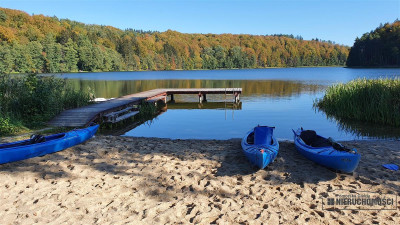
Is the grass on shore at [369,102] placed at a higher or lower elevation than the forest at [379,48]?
lower

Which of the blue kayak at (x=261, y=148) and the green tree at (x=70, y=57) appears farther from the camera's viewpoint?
the green tree at (x=70, y=57)

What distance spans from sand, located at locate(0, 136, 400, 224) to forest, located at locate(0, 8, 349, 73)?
2234 inches

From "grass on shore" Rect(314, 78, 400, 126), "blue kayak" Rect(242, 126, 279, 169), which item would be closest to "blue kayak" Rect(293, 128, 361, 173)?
"blue kayak" Rect(242, 126, 279, 169)

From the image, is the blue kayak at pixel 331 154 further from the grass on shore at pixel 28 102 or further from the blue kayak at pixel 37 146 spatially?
the grass on shore at pixel 28 102

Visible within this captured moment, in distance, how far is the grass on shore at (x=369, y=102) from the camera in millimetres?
13150

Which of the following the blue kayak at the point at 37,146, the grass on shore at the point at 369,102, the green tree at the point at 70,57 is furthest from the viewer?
the green tree at the point at 70,57

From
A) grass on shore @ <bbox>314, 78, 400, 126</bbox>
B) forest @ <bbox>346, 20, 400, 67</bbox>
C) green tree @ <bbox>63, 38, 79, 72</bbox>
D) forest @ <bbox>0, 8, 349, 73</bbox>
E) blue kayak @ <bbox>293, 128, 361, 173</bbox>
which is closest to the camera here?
blue kayak @ <bbox>293, 128, 361, 173</bbox>

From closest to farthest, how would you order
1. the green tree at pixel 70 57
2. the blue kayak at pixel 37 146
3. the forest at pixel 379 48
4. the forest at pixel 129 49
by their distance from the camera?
the blue kayak at pixel 37 146
the forest at pixel 129 49
the forest at pixel 379 48
the green tree at pixel 70 57

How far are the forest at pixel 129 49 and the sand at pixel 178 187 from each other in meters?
56.7

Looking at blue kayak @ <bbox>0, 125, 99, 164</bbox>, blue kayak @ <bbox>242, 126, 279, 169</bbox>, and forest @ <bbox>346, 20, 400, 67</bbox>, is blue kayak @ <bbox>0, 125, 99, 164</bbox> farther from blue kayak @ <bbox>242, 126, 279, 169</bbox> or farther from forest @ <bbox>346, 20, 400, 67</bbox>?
forest @ <bbox>346, 20, 400, 67</bbox>

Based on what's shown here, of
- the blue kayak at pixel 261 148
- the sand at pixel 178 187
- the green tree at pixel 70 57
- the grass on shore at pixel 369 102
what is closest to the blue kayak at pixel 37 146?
the sand at pixel 178 187

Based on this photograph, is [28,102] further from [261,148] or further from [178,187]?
[261,148]

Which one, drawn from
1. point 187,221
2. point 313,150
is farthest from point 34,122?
point 313,150

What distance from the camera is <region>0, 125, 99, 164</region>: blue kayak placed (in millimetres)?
6375
